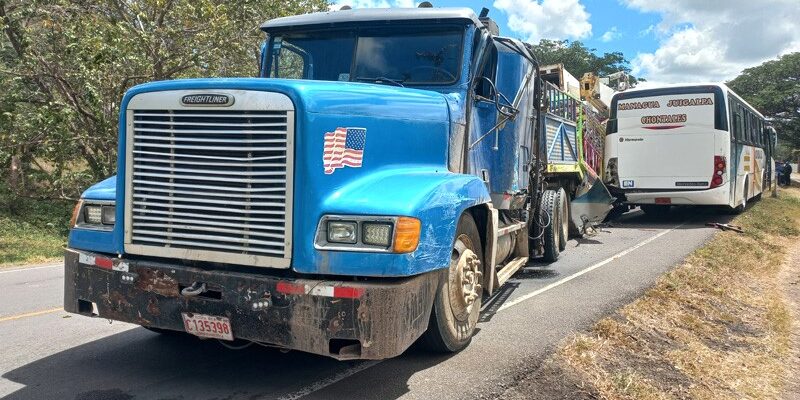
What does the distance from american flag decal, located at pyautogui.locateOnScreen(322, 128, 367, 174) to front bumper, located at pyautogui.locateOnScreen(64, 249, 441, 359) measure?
755 mm

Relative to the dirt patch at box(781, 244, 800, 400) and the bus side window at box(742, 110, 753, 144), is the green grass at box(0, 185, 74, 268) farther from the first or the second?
the bus side window at box(742, 110, 753, 144)

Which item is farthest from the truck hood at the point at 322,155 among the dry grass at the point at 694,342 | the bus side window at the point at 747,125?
the bus side window at the point at 747,125

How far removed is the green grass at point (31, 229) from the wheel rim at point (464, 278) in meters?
9.07

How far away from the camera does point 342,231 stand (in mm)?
3789

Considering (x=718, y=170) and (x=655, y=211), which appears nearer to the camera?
(x=718, y=170)

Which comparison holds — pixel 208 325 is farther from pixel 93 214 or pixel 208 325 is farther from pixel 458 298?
pixel 458 298

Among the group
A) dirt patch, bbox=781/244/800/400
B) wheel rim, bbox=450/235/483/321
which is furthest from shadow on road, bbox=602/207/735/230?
wheel rim, bbox=450/235/483/321

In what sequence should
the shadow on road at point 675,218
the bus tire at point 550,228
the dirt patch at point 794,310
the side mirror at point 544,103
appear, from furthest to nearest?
the shadow on road at point 675,218 → the bus tire at point 550,228 → the side mirror at point 544,103 → the dirt patch at point 794,310

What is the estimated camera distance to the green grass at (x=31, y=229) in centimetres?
1163

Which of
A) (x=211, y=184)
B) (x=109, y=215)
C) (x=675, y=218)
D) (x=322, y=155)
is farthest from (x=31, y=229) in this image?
(x=675, y=218)

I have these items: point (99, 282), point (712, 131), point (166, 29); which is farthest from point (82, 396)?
point (712, 131)

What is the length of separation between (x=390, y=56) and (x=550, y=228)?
15.3 ft

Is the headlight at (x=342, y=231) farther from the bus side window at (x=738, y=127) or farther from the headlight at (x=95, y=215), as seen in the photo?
the bus side window at (x=738, y=127)

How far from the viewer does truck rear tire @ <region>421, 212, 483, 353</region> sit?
14.9ft
